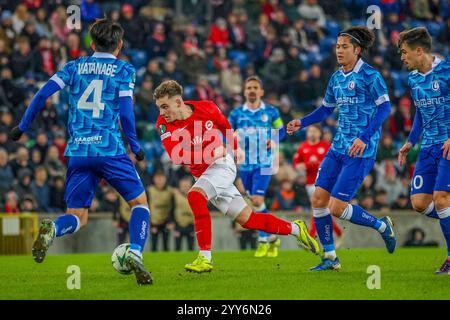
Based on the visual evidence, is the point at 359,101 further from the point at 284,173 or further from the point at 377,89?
the point at 284,173

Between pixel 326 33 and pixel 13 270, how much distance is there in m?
15.6

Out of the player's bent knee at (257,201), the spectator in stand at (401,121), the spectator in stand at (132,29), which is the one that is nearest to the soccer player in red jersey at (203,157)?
the player's bent knee at (257,201)

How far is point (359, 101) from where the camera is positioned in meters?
10.4

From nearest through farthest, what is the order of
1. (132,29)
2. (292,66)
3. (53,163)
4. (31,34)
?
(53,163), (31,34), (132,29), (292,66)

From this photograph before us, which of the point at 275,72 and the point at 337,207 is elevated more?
the point at 275,72

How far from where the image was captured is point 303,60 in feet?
78.0

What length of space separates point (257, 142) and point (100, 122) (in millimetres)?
6503

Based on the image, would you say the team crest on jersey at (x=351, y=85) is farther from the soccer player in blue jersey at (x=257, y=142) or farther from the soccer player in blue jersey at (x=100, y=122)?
the soccer player in blue jersey at (x=257, y=142)

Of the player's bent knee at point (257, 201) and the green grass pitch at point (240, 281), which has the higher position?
the player's bent knee at point (257, 201)

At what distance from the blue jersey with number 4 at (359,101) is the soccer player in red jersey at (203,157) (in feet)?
3.94

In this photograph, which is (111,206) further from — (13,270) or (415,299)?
(415,299)

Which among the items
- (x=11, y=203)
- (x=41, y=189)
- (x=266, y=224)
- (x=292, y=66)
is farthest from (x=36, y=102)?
(x=292, y=66)

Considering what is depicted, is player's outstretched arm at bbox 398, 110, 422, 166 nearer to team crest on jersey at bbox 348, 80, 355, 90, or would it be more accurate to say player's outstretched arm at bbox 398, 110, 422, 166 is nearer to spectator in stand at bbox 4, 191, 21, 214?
team crest on jersey at bbox 348, 80, 355, 90

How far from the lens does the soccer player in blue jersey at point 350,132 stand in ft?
33.8
